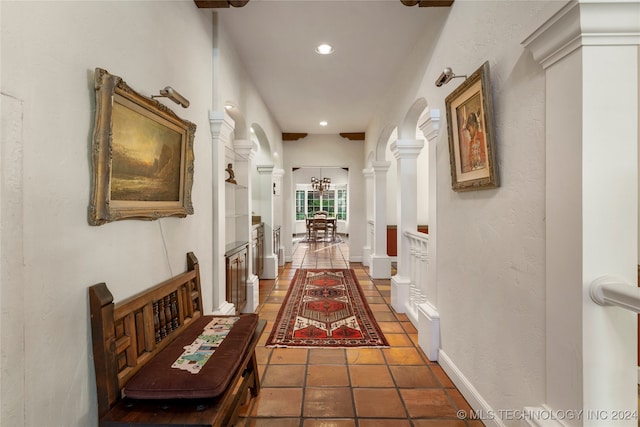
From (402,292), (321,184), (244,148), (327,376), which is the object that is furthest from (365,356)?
(321,184)

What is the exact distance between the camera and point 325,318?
3.57 m

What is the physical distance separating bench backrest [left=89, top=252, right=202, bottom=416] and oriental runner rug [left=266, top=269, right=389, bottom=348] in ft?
4.49

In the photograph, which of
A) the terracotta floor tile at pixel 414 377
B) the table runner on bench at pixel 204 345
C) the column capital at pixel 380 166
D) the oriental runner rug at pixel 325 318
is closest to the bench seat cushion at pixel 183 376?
the table runner on bench at pixel 204 345

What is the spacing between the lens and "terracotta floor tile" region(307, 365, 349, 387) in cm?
226

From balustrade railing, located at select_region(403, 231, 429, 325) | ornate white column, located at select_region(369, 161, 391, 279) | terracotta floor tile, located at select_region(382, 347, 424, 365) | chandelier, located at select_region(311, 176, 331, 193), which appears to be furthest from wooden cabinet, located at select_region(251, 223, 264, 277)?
chandelier, located at select_region(311, 176, 331, 193)

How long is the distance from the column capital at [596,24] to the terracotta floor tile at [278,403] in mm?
2341

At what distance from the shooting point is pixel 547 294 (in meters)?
1.27

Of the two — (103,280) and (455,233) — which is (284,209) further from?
(103,280)

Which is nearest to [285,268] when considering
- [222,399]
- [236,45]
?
[236,45]

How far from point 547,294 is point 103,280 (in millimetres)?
1885

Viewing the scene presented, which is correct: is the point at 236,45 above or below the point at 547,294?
above

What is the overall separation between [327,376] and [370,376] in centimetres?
34

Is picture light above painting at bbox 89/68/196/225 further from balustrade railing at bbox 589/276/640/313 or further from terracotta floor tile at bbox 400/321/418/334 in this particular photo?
terracotta floor tile at bbox 400/321/418/334

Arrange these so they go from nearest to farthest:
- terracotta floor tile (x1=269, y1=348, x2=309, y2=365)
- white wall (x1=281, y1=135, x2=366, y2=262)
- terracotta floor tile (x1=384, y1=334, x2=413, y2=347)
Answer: terracotta floor tile (x1=269, y1=348, x2=309, y2=365) → terracotta floor tile (x1=384, y1=334, x2=413, y2=347) → white wall (x1=281, y1=135, x2=366, y2=262)
